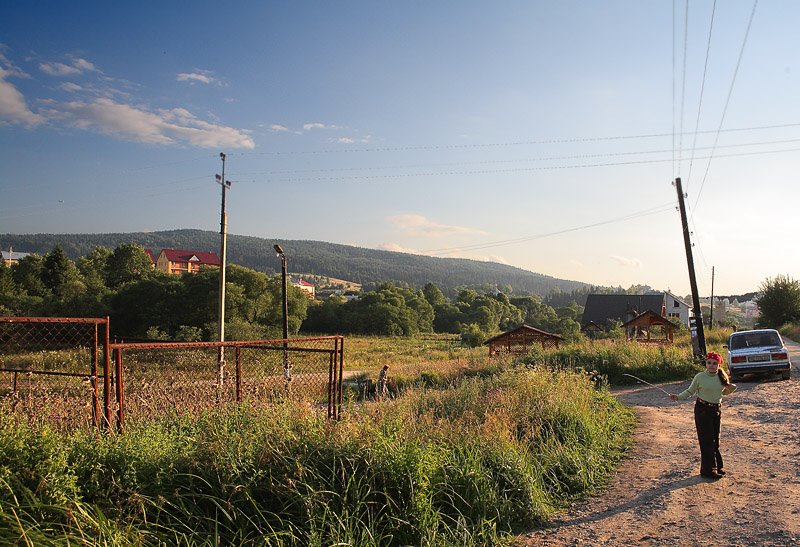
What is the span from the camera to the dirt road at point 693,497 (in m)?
5.37

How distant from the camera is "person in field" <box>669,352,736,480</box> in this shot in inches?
279

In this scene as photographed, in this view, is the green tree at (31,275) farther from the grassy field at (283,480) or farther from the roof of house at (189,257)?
the grassy field at (283,480)

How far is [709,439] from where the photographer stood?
23.2 ft

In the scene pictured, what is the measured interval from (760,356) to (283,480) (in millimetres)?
17013

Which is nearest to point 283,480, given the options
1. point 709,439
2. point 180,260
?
point 709,439

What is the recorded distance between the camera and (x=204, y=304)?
49.7m

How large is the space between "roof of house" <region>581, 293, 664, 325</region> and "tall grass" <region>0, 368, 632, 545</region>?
5822cm

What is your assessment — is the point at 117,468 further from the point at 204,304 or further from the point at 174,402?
the point at 204,304

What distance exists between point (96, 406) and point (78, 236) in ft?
595

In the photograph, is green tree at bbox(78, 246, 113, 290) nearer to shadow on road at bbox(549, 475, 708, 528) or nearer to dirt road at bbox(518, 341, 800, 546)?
dirt road at bbox(518, 341, 800, 546)

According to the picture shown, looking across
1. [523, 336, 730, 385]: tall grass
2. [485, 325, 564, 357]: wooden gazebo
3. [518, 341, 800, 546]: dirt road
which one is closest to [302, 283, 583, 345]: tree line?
[485, 325, 564, 357]: wooden gazebo

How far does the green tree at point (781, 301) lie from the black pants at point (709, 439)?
150 feet

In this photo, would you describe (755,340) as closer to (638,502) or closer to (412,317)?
(638,502)

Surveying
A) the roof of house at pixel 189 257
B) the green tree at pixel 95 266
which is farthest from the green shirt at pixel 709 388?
the roof of house at pixel 189 257
